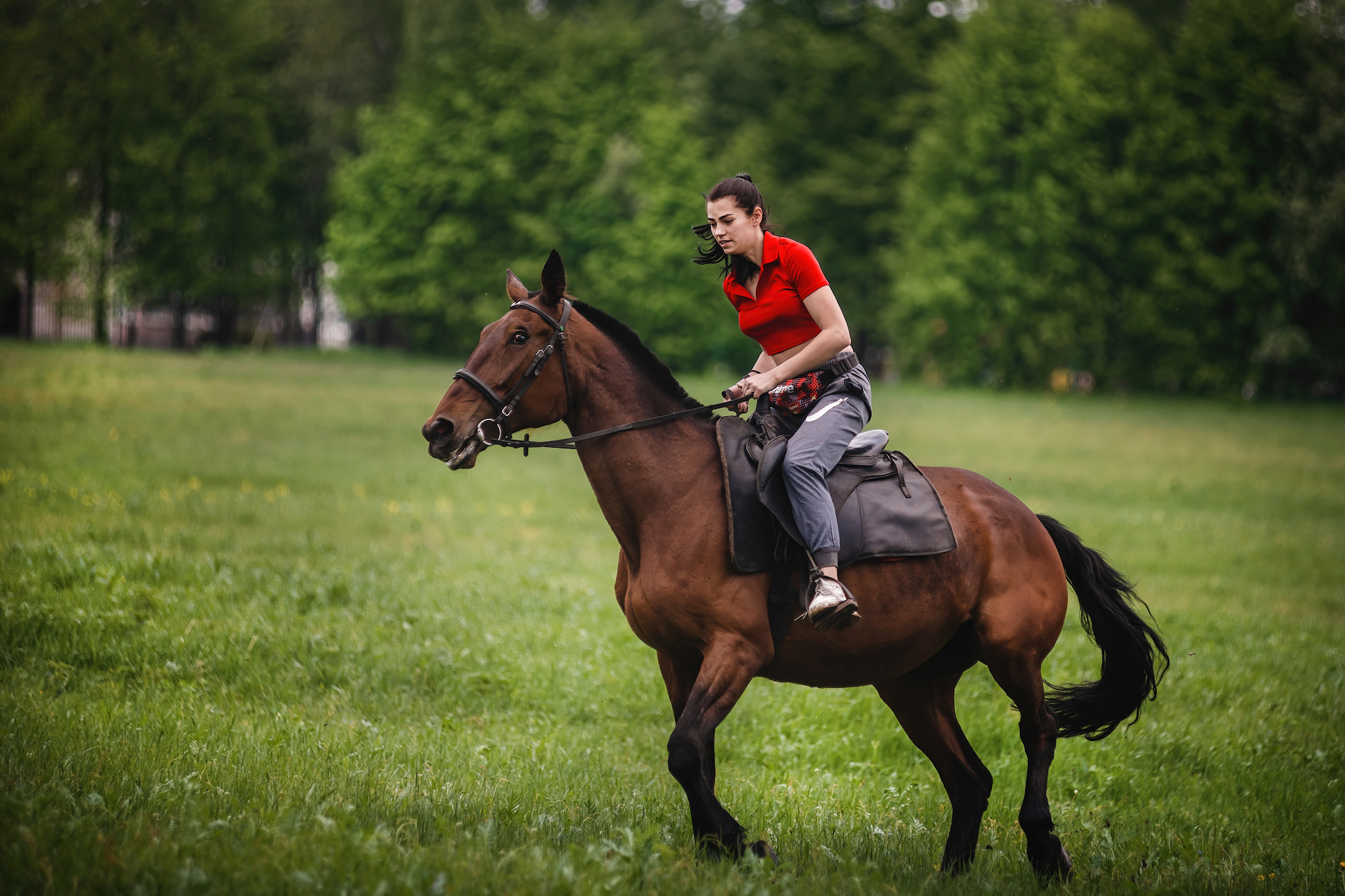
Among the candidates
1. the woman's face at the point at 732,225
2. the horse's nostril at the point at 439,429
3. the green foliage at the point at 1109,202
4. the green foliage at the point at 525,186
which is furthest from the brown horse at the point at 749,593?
the green foliage at the point at 525,186

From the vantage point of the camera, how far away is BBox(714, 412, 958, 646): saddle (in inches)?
211

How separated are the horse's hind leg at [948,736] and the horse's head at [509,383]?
8.78ft

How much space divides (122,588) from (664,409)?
5982 mm

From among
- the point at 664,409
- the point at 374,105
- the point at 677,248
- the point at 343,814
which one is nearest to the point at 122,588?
the point at 343,814

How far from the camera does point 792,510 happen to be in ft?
17.6

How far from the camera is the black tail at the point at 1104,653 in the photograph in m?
6.25

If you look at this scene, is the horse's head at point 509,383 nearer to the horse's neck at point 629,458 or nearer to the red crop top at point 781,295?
the horse's neck at point 629,458

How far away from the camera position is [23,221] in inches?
1447

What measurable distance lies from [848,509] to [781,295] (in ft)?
3.88

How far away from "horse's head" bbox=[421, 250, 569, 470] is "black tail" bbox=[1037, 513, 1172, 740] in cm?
313

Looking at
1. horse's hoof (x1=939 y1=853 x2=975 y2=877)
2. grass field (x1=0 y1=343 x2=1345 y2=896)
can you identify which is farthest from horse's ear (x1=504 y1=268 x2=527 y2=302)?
horse's hoof (x1=939 y1=853 x2=975 y2=877)

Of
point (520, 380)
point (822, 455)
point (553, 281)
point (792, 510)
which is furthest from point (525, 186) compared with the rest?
point (792, 510)

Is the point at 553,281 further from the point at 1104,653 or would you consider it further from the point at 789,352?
the point at 1104,653

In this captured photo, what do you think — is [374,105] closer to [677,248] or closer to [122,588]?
[677,248]
